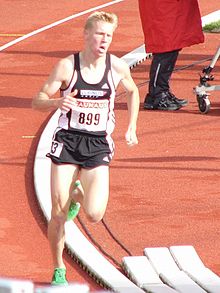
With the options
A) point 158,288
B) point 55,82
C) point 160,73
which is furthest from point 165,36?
point 158,288

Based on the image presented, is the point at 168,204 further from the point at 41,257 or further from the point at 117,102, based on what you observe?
the point at 117,102

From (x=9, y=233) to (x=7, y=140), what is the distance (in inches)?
136

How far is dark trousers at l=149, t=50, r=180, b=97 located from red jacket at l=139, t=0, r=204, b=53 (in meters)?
0.11

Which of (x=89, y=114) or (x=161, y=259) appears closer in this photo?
(x=89, y=114)

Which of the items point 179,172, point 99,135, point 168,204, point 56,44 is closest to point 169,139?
point 179,172

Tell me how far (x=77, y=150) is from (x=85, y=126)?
0.18 meters

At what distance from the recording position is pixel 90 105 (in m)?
8.71

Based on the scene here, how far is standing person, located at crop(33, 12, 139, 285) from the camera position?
8.65 meters

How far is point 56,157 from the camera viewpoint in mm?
8766

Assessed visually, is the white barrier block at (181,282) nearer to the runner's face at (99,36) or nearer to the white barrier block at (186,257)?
the white barrier block at (186,257)

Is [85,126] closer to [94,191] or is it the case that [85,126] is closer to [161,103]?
[94,191]

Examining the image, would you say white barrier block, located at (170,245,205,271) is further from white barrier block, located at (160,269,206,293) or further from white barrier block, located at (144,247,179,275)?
white barrier block, located at (160,269,206,293)

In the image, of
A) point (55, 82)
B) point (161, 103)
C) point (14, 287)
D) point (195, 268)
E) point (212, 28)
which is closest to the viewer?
point (14, 287)

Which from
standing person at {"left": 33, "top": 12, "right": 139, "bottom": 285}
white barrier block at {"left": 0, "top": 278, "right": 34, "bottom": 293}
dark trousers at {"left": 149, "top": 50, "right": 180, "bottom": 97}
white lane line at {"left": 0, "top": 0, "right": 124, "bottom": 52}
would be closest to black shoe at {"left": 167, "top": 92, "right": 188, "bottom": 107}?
dark trousers at {"left": 149, "top": 50, "right": 180, "bottom": 97}
